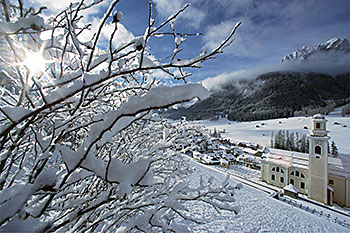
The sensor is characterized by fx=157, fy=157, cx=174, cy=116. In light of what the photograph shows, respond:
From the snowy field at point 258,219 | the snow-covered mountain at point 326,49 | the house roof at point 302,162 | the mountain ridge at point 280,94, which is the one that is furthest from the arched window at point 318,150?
the snow-covered mountain at point 326,49

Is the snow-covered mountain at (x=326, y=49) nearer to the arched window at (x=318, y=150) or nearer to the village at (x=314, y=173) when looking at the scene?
the village at (x=314, y=173)

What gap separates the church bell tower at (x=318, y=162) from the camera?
10.6 m

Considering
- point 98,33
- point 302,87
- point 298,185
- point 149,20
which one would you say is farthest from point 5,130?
point 302,87

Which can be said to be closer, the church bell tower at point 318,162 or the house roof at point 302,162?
the church bell tower at point 318,162

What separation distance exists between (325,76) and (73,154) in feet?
516

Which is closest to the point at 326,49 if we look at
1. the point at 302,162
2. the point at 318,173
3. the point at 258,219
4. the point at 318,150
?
the point at 302,162

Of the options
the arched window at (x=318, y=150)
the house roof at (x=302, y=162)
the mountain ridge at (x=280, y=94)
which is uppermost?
the mountain ridge at (x=280, y=94)

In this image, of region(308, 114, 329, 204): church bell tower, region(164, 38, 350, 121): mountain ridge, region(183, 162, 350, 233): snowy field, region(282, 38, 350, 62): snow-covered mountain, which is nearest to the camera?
region(183, 162, 350, 233): snowy field

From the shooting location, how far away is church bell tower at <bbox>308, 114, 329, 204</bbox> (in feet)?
34.9

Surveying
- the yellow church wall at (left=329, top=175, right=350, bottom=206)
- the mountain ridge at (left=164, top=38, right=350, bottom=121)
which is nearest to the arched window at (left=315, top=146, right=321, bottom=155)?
the yellow church wall at (left=329, top=175, right=350, bottom=206)

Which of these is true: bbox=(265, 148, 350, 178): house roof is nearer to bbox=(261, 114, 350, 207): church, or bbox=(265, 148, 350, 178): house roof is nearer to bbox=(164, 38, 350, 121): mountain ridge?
bbox=(261, 114, 350, 207): church

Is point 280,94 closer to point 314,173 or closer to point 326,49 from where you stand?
point 326,49

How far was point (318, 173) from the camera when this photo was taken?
1095cm

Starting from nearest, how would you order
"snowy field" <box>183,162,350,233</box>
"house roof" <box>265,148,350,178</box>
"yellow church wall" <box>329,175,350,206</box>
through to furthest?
"snowy field" <box>183,162,350,233</box>, "yellow church wall" <box>329,175,350,206</box>, "house roof" <box>265,148,350,178</box>
